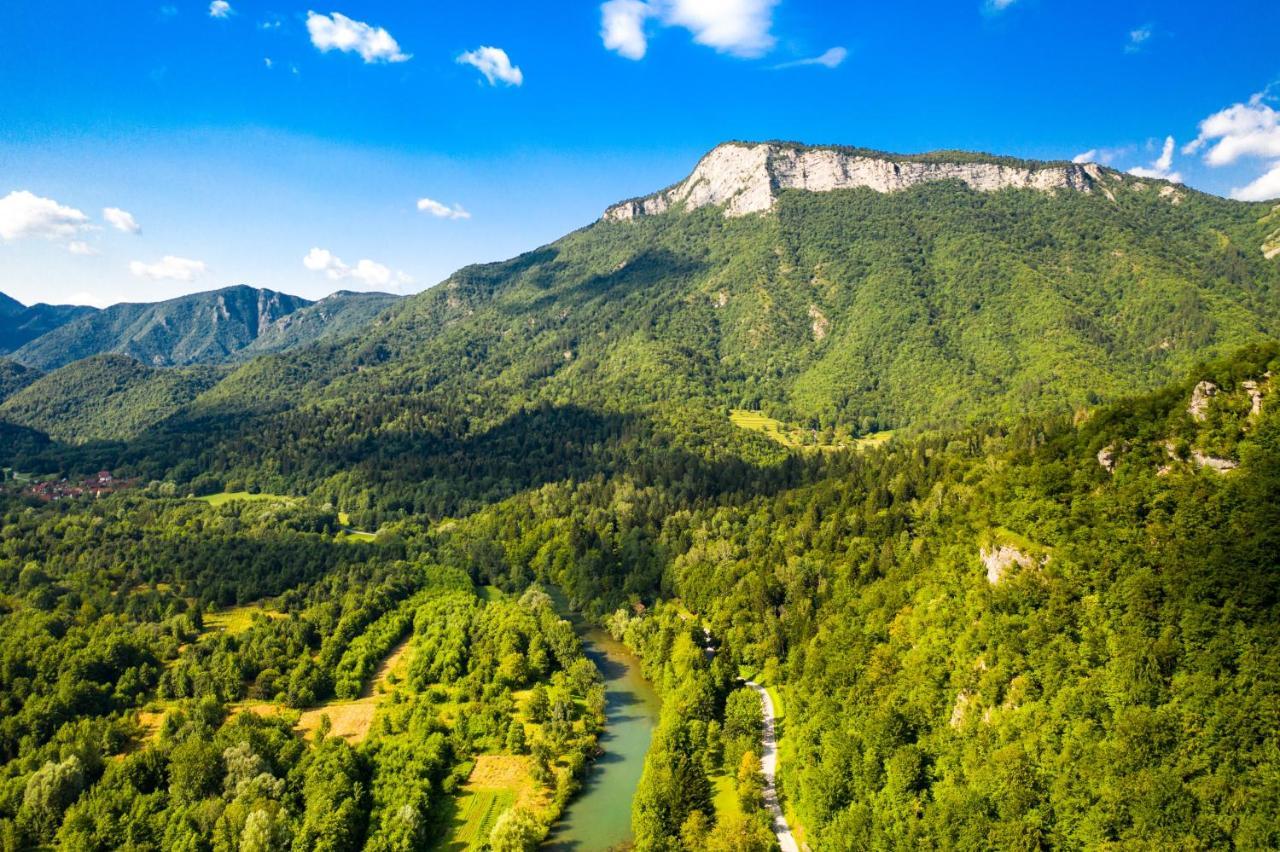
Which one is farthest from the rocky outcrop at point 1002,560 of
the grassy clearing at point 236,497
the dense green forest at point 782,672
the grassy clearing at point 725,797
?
the grassy clearing at point 236,497

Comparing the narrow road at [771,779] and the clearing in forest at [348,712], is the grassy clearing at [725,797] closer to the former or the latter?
the narrow road at [771,779]

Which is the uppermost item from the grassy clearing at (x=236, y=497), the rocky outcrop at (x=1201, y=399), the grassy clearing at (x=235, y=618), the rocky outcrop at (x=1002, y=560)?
the rocky outcrop at (x=1201, y=399)

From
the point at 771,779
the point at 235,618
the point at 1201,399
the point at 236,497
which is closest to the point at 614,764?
the point at 771,779

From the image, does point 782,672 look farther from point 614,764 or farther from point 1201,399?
point 1201,399

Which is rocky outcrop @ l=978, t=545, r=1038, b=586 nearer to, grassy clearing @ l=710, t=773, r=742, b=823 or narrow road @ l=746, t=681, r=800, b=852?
narrow road @ l=746, t=681, r=800, b=852

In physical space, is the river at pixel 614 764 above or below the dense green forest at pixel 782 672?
below

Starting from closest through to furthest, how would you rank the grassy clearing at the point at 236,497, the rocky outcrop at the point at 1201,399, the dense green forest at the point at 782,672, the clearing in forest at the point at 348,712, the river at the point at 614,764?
the dense green forest at the point at 782,672 < the rocky outcrop at the point at 1201,399 < the river at the point at 614,764 < the clearing in forest at the point at 348,712 < the grassy clearing at the point at 236,497

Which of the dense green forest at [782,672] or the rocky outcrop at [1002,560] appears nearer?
the dense green forest at [782,672]
